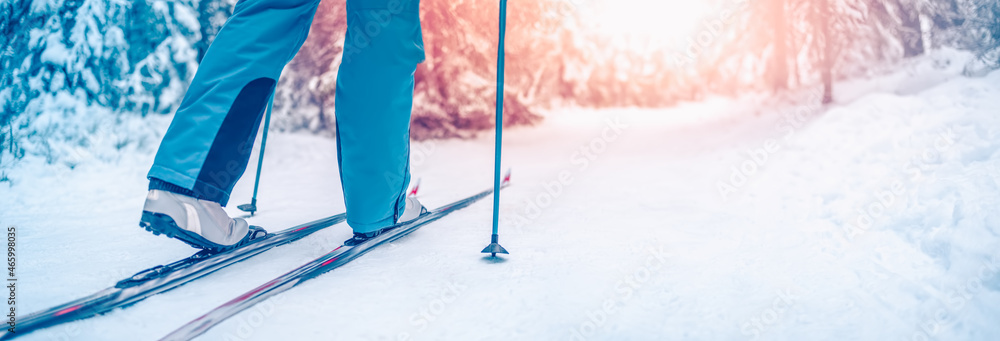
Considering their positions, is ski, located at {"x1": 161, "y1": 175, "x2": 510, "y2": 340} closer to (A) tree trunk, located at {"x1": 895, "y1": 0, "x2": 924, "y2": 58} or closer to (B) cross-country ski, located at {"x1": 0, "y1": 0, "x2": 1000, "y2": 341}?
(B) cross-country ski, located at {"x1": 0, "y1": 0, "x2": 1000, "y2": 341}

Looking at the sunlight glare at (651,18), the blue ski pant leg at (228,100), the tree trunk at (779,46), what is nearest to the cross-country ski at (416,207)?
the blue ski pant leg at (228,100)

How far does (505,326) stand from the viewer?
1.02 m

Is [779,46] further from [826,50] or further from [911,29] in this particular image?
[911,29]

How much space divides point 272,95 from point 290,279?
57 cm

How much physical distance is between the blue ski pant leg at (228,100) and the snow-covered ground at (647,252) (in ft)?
0.90

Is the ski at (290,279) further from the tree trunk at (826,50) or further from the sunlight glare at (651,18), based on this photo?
the sunlight glare at (651,18)

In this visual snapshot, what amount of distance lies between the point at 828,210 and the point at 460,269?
5.11 feet

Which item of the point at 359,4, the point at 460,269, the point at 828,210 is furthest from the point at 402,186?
the point at 828,210

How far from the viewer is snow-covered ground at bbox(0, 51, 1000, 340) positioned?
1.02 m

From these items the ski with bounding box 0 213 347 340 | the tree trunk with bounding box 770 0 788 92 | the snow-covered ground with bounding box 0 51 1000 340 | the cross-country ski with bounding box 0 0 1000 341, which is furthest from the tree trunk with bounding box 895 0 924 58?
the ski with bounding box 0 213 347 340

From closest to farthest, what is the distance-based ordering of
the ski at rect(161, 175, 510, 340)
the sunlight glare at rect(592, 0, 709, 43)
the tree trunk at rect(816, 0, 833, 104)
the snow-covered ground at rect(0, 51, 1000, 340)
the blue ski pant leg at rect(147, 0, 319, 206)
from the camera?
the ski at rect(161, 175, 510, 340) → the snow-covered ground at rect(0, 51, 1000, 340) → the blue ski pant leg at rect(147, 0, 319, 206) → the tree trunk at rect(816, 0, 833, 104) → the sunlight glare at rect(592, 0, 709, 43)

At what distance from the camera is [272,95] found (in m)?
1.41

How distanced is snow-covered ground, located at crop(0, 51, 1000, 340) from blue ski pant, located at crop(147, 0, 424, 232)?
0.23 meters


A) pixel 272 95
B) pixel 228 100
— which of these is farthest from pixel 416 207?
pixel 228 100
